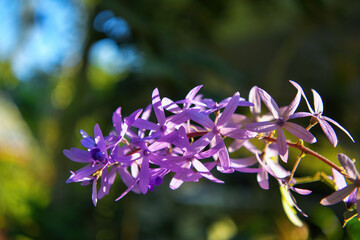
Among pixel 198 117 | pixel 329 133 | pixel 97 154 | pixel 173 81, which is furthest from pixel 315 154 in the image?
pixel 173 81

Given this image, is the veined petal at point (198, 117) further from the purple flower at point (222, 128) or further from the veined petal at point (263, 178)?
the veined petal at point (263, 178)

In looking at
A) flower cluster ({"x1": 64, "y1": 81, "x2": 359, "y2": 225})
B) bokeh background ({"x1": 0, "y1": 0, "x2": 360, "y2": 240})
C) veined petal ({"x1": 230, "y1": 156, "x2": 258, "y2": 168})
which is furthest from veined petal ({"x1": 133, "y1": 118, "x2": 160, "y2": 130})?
bokeh background ({"x1": 0, "y1": 0, "x2": 360, "y2": 240})

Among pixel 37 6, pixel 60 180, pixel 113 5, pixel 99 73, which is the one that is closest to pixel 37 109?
pixel 37 6

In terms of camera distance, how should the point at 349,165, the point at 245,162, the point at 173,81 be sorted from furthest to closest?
the point at 173,81 < the point at 245,162 < the point at 349,165

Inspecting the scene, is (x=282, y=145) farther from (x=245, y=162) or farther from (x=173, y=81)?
(x=173, y=81)

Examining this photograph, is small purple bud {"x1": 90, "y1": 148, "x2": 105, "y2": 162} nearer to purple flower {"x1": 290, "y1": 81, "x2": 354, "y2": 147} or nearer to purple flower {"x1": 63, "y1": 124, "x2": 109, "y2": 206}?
purple flower {"x1": 63, "y1": 124, "x2": 109, "y2": 206}

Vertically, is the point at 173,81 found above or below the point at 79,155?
below

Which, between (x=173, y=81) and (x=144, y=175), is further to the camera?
(x=173, y=81)

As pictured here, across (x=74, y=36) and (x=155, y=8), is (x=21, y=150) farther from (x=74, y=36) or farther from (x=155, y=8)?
(x=155, y=8)
